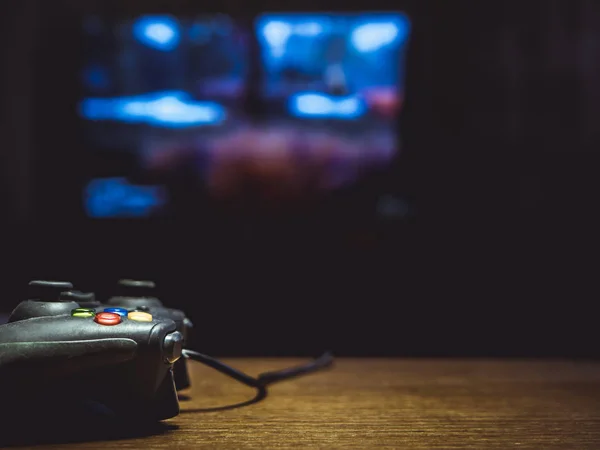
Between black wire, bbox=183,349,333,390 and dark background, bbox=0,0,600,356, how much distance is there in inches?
27.4

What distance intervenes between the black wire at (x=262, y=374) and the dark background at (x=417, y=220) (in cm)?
70

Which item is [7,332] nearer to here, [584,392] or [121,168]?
[584,392]

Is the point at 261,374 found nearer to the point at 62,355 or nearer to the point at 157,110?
the point at 62,355

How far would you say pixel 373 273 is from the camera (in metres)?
1.69

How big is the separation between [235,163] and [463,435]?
1.36 meters

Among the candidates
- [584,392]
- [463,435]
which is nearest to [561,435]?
[463,435]

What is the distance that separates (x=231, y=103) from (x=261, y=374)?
3.94 feet

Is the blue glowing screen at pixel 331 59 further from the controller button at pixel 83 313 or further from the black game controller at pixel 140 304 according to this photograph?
the controller button at pixel 83 313

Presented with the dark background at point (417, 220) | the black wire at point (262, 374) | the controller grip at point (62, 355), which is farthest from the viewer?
the dark background at point (417, 220)

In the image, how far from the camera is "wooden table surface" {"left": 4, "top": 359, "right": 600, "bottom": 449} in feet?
1.52

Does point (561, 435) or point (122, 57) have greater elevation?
point (122, 57)

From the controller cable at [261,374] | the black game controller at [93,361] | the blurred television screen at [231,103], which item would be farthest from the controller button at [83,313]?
the blurred television screen at [231,103]

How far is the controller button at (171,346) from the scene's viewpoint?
0.47m

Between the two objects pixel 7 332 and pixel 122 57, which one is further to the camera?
pixel 122 57
